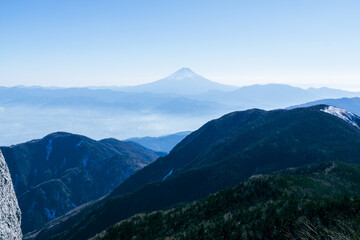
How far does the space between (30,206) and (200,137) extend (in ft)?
487

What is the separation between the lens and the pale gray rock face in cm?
3584

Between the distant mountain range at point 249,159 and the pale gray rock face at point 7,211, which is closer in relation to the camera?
Result: the pale gray rock face at point 7,211

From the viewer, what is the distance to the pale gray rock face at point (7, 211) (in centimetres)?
3584

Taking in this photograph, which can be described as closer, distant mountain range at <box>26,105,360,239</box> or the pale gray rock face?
the pale gray rock face

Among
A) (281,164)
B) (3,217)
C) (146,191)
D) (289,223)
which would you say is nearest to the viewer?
(289,223)

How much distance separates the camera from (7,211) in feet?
127

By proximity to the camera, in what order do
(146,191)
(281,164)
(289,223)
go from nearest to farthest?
(289,223) < (281,164) < (146,191)

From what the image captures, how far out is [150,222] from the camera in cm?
3189

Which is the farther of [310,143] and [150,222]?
[310,143]

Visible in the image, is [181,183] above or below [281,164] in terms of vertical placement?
below

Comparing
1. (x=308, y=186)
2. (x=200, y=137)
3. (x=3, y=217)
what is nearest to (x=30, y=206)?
(x=200, y=137)

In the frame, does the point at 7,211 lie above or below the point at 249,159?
above

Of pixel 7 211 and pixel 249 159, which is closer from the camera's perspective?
pixel 7 211

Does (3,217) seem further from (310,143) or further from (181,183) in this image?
(310,143)
